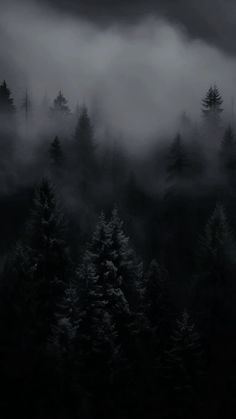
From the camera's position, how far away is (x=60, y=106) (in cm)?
11350

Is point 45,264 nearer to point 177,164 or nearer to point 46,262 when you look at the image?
point 46,262

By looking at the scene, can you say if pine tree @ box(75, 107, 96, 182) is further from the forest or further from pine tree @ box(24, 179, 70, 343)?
pine tree @ box(24, 179, 70, 343)

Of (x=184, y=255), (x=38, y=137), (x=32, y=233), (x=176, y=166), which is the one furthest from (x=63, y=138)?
(x=32, y=233)

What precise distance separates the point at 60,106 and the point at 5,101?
14120mm

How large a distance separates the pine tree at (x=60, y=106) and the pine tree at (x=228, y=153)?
32400 mm

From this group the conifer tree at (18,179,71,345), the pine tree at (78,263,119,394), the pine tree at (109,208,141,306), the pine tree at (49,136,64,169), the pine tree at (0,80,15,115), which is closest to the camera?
the pine tree at (78,263,119,394)

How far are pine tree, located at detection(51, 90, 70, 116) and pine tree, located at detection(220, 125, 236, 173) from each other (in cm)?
3240

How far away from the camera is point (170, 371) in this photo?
1821 inches

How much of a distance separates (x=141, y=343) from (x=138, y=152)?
58.8m

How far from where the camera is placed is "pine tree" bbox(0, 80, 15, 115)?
100 m

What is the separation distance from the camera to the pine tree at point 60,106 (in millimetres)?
112312

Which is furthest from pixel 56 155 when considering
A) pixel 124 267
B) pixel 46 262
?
pixel 124 267

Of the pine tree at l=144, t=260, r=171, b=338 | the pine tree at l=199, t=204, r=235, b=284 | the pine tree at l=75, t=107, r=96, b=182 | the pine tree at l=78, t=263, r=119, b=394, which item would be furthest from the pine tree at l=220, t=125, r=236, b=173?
the pine tree at l=78, t=263, r=119, b=394

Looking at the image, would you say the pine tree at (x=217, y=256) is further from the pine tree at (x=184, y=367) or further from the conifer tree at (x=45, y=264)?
the conifer tree at (x=45, y=264)
